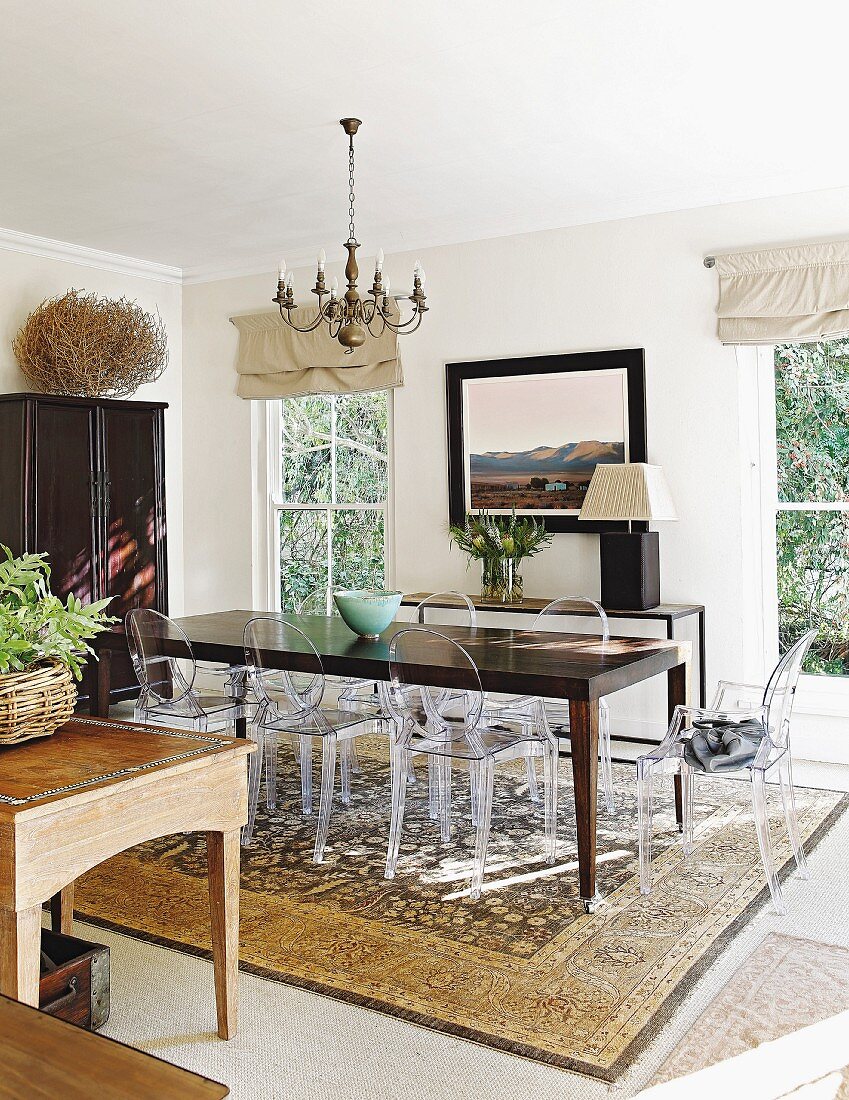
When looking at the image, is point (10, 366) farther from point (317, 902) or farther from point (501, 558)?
point (317, 902)

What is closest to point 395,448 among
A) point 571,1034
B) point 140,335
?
point 140,335

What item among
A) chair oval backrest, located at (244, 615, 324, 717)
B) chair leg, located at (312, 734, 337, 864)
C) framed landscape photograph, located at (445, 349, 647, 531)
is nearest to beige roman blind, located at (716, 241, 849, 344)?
framed landscape photograph, located at (445, 349, 647, 531)

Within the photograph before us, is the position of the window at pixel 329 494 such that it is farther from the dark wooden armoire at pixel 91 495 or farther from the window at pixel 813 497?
the window at pixel 813 497

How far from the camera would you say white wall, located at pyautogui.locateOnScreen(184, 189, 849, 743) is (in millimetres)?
4969

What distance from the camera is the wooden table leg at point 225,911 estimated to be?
2338 millimetres

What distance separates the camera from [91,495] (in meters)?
5.68

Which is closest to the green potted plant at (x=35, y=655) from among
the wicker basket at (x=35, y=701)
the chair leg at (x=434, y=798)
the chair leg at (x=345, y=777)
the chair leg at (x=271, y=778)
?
the wicker basket at (x=35, y=701)

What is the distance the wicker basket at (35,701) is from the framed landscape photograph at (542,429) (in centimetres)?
349

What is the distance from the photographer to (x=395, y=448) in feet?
19.6

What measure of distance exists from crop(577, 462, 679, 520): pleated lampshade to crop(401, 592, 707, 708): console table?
0.45 meters

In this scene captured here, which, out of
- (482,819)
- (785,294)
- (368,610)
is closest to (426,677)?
(482,819)

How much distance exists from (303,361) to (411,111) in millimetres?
2410

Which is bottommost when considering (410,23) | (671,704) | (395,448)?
(671,704)

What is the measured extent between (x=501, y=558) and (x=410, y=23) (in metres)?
2.75
